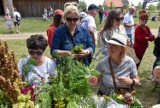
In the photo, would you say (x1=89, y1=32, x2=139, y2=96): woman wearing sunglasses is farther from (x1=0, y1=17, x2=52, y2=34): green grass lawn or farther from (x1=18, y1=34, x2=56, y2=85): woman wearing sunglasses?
(x1=0, y1=17, x2=52, y2=34): green grass lawn

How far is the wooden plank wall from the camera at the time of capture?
2430 centimetres

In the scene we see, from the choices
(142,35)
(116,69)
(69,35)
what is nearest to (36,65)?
(69,35)

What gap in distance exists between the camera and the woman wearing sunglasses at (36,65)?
2201 mm

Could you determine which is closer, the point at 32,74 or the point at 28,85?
the point at 28,85

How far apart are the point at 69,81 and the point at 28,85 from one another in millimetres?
395

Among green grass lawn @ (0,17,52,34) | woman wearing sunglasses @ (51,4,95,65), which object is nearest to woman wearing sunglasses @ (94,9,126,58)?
woman wearing sunglasses @ (51,4,95,65)

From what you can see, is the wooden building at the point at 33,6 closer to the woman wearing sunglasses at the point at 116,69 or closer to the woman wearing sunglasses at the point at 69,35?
the woman wearing sunglasses at the point at 69,35

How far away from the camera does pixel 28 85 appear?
208 cm

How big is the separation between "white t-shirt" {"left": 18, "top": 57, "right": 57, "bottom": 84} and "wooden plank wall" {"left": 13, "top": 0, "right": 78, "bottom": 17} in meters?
23.0

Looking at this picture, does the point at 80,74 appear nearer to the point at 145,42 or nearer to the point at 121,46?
the point at 121,46

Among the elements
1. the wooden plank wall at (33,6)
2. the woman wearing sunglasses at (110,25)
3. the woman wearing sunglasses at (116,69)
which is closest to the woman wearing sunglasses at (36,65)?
the woman wearing sunglasses at (116,69)

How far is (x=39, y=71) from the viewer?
239 centimetres

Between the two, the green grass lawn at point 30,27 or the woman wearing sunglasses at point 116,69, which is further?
the green grass lawn at point 30,27

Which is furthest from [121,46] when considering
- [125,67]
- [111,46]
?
[125,67]
